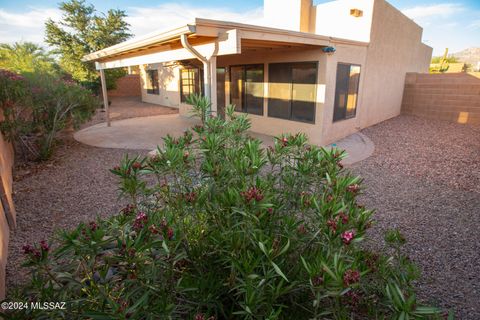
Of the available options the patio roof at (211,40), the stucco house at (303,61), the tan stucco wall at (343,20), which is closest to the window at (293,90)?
the stucco house at (303,61)

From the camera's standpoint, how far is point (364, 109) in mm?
9359

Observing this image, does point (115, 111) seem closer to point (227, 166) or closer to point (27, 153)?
point (27, 153)

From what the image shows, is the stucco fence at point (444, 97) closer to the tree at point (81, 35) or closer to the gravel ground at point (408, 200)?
the gravel ground at point (408, 200)

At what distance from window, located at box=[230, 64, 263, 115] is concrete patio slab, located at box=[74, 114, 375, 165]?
1057 mm

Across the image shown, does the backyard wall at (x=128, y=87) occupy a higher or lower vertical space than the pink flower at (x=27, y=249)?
higher

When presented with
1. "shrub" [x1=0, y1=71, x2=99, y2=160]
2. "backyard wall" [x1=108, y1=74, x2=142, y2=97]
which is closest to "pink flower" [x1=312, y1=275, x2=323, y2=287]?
"shrub" [x1=0, y1=71, x2=99, y2=160]

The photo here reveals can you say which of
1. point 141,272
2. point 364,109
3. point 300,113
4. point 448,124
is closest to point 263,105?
point 300,113

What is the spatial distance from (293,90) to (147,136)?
16.6 feet

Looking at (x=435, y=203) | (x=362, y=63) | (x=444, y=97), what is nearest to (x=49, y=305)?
(x=435, y=203)

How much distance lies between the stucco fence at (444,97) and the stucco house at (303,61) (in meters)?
0.57

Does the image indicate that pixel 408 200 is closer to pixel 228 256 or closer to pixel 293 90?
pixel 228 256

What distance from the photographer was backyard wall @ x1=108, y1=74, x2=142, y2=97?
21.8m

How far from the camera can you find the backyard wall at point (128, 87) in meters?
21.8

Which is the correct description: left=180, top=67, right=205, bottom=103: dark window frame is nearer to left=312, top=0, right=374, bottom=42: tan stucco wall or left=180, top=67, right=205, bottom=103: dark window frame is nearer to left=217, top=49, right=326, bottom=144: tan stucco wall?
left=217, top=49, right=326, bottom=144: tan stucco wall
